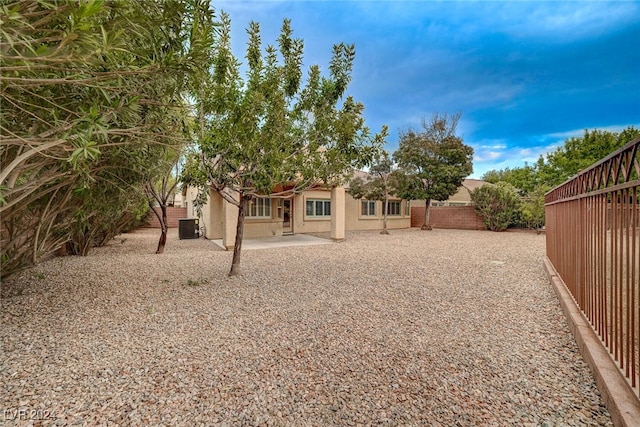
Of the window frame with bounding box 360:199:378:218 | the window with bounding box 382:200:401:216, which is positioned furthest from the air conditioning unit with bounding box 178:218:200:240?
the window with bounding box 382:200:401:216

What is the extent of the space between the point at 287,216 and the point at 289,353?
50.8ft

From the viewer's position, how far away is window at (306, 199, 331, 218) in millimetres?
17547

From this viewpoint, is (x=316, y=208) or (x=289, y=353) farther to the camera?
(x=316, y=208)

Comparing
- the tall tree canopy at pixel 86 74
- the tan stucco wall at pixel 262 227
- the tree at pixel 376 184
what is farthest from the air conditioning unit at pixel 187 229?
the tall tree canopy at pixel 86 74

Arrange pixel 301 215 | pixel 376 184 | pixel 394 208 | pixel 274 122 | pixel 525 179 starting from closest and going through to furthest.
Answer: pixel 274 122, pixel 301 215, pixel 376 184, pixel 394 208, pixel 525 179

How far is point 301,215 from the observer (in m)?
17.2

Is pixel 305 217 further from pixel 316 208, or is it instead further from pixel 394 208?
pixel 394 208

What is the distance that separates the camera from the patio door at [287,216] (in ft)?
56.1

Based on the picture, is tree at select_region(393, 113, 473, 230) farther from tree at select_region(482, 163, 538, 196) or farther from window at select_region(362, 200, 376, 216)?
tree at select_region(482, 163, 538, 196)

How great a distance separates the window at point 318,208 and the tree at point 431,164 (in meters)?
5.58

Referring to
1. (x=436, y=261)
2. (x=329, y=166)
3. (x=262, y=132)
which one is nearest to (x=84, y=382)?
(x=262, y=132)

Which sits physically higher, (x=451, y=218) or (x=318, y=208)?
(x=318, y=208)

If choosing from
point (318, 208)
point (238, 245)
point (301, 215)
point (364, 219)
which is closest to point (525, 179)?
point (364, 219)

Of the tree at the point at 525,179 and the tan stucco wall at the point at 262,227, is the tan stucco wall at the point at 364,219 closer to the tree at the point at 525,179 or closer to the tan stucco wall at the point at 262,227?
the tan stucco wall at the point at 262,227
